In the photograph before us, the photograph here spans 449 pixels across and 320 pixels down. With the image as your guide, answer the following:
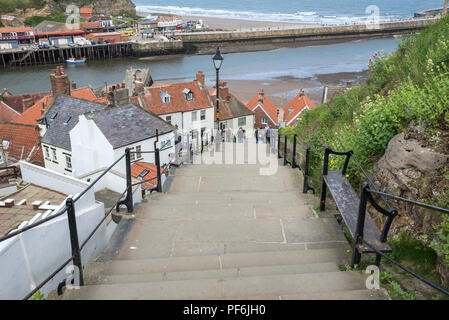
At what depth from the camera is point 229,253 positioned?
5715 mm

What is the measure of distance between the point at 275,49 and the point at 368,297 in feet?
308

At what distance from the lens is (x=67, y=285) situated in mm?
4664

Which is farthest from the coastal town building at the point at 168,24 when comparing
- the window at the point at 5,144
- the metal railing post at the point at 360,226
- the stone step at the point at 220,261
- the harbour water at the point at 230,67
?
the metal railing post at the point at 360,226

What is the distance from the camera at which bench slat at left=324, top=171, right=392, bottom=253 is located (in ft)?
15.7

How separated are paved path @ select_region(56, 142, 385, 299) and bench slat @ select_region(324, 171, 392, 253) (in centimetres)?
47

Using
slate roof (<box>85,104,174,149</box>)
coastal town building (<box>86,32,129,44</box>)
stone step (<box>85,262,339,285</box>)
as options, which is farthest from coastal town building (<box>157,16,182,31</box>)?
stone step (<box>85,262,339,285</box>)

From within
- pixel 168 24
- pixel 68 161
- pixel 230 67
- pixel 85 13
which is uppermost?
pixel 85 13

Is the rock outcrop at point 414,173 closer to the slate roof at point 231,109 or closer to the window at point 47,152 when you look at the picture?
the window at point 47,152

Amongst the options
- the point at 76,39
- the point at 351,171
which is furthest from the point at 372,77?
the point at 76,39

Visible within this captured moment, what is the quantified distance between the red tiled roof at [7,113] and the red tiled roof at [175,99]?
14760 mm

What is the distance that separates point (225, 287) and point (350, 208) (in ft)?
7.20

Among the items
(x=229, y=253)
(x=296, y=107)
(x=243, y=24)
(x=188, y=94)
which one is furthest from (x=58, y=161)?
(x=243, y=24)

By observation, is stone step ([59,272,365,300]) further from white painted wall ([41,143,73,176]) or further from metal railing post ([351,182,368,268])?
white painted wall ([41,143,73,176])

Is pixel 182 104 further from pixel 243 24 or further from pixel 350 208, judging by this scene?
pixel 243 24
